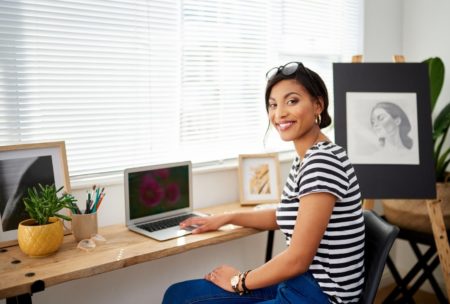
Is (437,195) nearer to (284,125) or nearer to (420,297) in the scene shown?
(420,297)

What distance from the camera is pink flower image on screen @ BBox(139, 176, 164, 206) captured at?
2029 millimetres

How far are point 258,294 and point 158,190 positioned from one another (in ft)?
2.12

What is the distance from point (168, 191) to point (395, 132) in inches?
46.4

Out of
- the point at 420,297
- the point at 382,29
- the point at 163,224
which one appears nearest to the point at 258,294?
the point at 163,224

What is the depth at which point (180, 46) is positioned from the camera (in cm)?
234

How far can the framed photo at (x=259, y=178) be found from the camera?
8.04 feet

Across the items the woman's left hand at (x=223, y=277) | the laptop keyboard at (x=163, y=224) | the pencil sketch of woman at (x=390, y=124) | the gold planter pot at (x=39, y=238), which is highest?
the pencil sketch of woman at (x=390, y=124)

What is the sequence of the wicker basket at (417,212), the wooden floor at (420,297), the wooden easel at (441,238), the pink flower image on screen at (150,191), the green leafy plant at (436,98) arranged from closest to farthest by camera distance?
1. the pink flower image on screen at (150,191)
2. the wooden easel at (441,238)
3. the wicker basket at (417,212)
4. the green leafy plant at (436,98)
5. the wooden floor at (420,297)

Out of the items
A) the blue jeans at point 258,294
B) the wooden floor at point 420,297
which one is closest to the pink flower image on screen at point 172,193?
the blue jeans at point 258,294

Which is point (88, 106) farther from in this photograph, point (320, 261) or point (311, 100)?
point (320, 261)

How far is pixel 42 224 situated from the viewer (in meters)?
1.67

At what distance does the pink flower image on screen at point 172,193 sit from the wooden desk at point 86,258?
9.2 inches

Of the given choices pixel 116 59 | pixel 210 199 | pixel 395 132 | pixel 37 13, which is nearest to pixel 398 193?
pixel 395 132

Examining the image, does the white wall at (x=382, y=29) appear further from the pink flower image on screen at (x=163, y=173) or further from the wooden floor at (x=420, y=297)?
the pink flower image on screen at (x=163, y=173)
